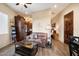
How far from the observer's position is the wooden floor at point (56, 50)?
2.49 metres

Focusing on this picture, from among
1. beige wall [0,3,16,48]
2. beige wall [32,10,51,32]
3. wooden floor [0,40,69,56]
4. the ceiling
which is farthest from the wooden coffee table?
the ceiling

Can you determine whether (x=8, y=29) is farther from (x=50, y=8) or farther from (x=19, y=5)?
(x=50, y=8)

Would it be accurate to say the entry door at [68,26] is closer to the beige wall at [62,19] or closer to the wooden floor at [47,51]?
the beige wall at [62,19]

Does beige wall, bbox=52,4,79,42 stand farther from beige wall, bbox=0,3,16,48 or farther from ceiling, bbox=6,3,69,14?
beige wall, bbox=0,3,16,48

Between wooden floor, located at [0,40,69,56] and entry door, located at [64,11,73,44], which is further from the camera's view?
entry door, located at [64,11,73,44]

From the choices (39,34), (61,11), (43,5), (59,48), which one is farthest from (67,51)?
(43,5)

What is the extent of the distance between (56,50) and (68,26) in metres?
0.81

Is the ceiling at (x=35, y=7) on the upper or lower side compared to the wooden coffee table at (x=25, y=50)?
upper

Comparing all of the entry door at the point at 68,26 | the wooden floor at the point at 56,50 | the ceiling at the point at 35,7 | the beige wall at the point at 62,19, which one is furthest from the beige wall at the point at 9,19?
the entry door at the point at 68,26

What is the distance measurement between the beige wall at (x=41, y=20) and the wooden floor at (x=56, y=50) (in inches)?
21.4

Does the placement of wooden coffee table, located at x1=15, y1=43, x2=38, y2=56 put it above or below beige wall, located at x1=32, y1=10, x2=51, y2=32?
below

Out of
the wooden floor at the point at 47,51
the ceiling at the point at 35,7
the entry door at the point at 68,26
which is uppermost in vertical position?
the ceiling at the point at 35,7

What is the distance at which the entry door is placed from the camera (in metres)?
2.71

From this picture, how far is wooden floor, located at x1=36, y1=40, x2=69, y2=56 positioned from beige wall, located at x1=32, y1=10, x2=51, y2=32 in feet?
1.79
